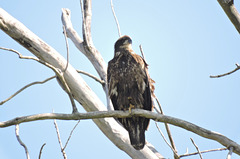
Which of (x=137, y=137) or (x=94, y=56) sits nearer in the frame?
(x=137, y=137)

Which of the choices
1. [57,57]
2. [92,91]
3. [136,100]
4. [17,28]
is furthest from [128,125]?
[17,28]

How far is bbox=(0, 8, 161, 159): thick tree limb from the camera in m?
4.88

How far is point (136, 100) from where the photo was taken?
15.7 feet

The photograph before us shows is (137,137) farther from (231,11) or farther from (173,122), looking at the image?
(231,11)

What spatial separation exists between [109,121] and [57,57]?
3.78ft

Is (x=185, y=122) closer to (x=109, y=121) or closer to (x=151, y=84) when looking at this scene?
(x=151, y=84)

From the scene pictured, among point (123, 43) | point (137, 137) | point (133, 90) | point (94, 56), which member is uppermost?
point (94, 56)

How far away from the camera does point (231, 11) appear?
351cm

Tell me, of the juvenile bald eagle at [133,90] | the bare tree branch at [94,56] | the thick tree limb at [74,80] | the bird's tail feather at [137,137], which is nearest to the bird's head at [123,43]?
the juvenile bald eagle at [133,90]

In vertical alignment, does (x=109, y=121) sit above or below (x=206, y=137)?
above

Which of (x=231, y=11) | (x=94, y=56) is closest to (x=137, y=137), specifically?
(x=94, y=56)

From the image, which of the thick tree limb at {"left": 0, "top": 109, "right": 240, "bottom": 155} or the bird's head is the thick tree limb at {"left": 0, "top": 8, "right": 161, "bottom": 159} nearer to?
the bird's head

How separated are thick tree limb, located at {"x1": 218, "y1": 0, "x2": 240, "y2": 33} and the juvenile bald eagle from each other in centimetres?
157

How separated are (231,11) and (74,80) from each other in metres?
2.46
